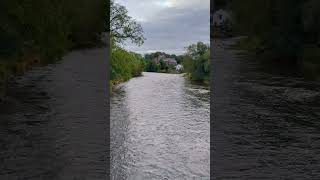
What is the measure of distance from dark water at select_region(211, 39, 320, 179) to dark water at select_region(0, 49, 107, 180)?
2.44 m

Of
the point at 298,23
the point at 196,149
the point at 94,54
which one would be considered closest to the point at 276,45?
the point at 298,23

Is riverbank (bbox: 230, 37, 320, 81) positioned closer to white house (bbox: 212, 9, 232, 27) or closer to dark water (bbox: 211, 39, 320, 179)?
dark water (bbox: 211, 39, 320, 179)

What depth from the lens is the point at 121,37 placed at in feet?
66.3

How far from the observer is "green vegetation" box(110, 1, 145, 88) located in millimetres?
19375

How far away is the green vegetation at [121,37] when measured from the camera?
63.6ft

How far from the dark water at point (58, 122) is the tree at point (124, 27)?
3271mm

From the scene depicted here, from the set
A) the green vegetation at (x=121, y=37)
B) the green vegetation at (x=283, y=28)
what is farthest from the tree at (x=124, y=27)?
the green vegetation at (x=283, y=28)

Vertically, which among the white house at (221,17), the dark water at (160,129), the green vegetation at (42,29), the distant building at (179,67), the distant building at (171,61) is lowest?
the dark water at (160,129)

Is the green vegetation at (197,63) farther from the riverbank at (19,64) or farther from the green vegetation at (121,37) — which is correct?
the riverbank at (19,64)

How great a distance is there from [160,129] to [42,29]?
5758mm

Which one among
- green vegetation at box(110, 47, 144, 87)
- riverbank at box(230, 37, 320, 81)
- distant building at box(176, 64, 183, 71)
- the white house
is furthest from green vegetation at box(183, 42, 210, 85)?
riverbank at box(230, 37, 320, 81)

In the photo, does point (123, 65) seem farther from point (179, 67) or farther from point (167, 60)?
point (167, 60)

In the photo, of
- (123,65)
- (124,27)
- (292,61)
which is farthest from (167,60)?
(292,61)

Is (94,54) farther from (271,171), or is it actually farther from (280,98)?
(271,171)
